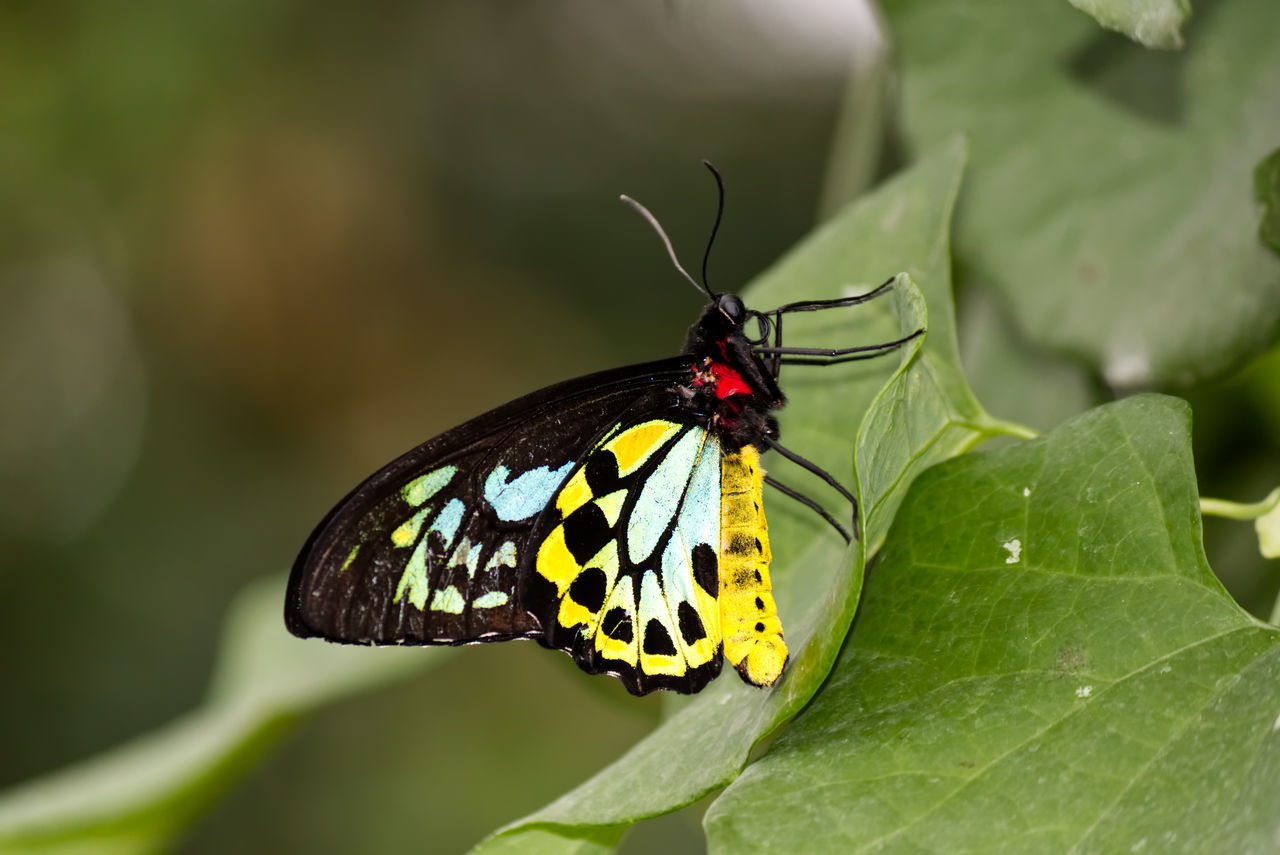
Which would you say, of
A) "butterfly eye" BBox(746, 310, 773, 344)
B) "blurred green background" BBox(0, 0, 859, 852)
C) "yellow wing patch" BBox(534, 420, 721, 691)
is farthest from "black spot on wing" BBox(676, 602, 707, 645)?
"blurred green background" BBox(0, 0, 859, 852)

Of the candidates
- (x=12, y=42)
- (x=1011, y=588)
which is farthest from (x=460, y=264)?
(x=1011, y=588)

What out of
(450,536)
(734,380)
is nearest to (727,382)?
(734,380)

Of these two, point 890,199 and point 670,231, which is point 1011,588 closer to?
point 890,199

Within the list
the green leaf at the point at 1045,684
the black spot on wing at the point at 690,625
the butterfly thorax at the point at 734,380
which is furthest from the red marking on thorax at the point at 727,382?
the green leaf at the point at 1045,684

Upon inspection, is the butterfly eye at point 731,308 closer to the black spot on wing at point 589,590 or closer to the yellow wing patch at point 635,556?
the yellow wing patch at point 635,556

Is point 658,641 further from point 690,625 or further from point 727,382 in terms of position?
point 727,382
